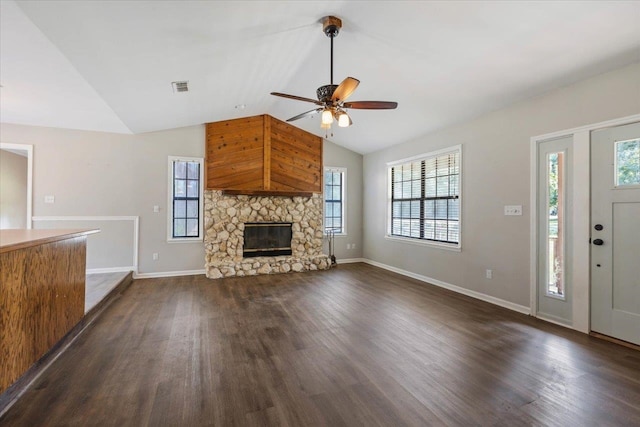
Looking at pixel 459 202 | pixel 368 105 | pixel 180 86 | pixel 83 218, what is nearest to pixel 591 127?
pixel 459 202

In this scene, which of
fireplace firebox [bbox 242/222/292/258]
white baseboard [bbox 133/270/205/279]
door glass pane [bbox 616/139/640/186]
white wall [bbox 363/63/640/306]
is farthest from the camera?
fireplace firebox [bbox 242/222/292/258]

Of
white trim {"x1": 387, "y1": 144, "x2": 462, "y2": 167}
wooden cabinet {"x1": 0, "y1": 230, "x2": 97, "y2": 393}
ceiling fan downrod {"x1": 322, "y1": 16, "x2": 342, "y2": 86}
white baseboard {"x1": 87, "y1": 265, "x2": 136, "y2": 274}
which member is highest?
ceiling fan downrod {"x1": 322, "y1": 16, "x2": 342, "y2": 86}

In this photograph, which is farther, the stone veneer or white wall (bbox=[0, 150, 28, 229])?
white wall (bbox=[0, 150, 28, 229])

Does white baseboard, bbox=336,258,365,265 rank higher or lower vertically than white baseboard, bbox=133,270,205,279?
higher

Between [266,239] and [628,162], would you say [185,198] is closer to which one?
[266,239]

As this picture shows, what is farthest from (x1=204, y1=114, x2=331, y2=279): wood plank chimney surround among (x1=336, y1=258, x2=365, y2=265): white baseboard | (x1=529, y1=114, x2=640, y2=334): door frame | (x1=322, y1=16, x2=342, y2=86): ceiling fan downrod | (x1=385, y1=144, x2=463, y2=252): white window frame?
(x1=529, y1=114, x2=640, y2=334): door frame

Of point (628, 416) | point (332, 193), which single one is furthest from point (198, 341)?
point (332, 193)

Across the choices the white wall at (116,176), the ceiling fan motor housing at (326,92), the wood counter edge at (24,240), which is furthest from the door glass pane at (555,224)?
the white wall at (116,176)

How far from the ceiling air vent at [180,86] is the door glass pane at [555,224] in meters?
4.59

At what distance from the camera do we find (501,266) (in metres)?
3.98

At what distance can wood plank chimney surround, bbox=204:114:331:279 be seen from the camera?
5840mm

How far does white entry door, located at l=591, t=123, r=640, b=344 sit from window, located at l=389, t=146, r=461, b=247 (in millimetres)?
1769

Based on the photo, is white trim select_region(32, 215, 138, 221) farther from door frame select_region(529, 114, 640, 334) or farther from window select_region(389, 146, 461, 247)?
door frame select_region(529, 114, 640, 334)

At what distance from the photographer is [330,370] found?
2332 millimetres
